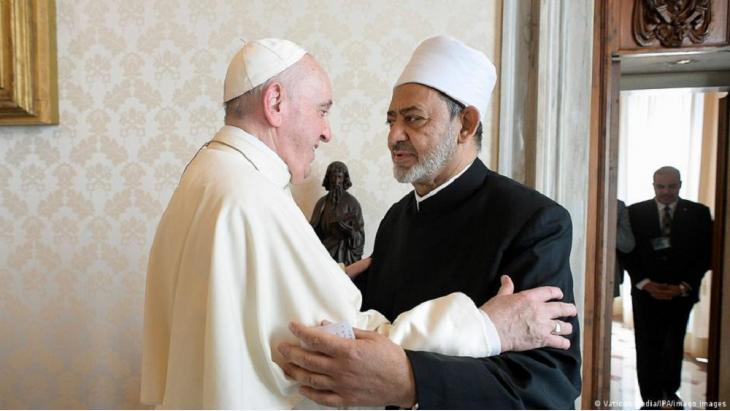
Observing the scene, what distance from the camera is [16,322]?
290cm

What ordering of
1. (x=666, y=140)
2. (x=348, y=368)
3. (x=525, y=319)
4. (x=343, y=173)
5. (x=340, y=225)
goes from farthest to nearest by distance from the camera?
(x=666, y=140) → (x=343, y=173) → (x=340, y=225) → (x=525, y=319) → (x=348, y=368)

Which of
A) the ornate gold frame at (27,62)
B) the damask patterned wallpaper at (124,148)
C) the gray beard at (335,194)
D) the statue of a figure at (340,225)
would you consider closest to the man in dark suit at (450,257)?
the statue of a figure at (340,225)

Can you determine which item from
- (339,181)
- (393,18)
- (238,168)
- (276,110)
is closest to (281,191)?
(238,168)

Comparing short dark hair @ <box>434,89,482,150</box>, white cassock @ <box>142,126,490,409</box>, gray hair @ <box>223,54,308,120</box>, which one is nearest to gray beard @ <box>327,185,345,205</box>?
short dark hair @ <box>434,89,482,150</box>

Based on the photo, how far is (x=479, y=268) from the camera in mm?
1499

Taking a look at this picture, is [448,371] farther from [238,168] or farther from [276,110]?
[276,110]

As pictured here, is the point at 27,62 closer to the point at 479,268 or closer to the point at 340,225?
the point at 340,225

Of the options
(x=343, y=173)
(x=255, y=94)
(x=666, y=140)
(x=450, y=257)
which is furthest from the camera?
(x=666, y=140)

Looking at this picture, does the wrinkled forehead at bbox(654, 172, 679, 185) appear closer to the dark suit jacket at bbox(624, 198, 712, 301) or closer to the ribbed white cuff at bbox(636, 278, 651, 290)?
the dark suit jacket at bbox(624, 198, 712, 301)

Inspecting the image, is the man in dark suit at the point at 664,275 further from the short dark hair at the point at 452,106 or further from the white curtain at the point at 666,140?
the short dark hair at the point at 452,106

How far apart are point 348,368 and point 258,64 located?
83 centimetres

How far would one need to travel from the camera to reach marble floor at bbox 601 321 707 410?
2.63m

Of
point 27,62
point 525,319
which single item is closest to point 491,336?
point 525,319

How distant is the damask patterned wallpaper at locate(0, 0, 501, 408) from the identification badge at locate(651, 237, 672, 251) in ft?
3.07
